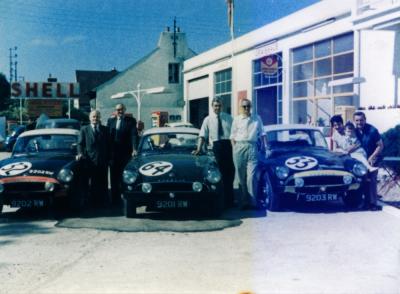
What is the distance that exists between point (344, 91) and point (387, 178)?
22.6 feet

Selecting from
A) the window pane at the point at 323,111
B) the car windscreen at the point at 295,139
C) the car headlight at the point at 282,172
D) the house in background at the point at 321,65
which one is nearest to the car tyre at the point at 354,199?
the car headlight at the point at 282,172

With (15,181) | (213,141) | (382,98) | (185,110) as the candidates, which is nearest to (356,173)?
(213,141)

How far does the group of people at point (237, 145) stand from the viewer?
30.9 feet

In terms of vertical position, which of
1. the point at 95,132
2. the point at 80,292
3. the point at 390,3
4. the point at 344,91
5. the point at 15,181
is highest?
the point at 390,3

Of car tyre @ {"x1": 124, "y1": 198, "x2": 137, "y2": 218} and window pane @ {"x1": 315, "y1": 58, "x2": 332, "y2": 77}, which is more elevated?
window pane @ {"x1": 315, "y1": 58, "x2": 332, "y2": 77}

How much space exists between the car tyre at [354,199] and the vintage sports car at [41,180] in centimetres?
439

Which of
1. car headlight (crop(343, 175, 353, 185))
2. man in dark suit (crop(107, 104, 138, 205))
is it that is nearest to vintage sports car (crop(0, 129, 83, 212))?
man in dark suit (crop(107, 104, 138, 205))

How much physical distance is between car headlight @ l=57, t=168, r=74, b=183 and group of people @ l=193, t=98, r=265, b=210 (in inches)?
80.8

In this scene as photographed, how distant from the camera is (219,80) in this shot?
109 ft

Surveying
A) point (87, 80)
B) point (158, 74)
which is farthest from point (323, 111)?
point (87, 80)

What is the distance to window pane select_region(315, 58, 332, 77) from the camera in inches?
785

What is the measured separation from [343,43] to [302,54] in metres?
3.52

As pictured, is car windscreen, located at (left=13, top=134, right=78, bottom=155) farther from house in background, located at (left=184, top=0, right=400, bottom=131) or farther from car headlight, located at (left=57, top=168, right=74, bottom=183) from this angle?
house in background, located at (left=184, top=0, right=400, bottom=131)

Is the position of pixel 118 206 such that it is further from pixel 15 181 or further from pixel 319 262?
pixel 319 262
